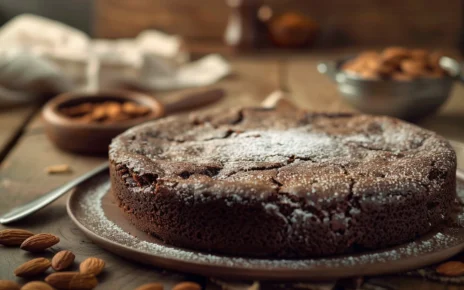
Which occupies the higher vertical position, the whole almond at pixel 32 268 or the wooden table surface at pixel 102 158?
the whole almond at pixel 32 268

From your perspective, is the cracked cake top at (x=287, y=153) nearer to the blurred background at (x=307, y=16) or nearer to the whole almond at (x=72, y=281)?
the whole almond at (x=72, y=281)

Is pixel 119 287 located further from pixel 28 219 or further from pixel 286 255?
pixel 28 219

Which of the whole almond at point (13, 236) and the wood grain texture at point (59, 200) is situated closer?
the wood grain texture at point (59, 200)

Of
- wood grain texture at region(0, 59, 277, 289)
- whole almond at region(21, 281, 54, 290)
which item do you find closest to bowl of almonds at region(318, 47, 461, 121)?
wood grain texture at region(0, 59, 277, 289)

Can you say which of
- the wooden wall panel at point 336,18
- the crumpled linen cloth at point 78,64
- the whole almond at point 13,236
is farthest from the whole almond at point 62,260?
the wooden wall panel at point 336,18

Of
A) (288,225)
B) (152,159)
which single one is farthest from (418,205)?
(152,159)

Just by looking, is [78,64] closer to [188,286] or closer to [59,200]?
[59,200]
